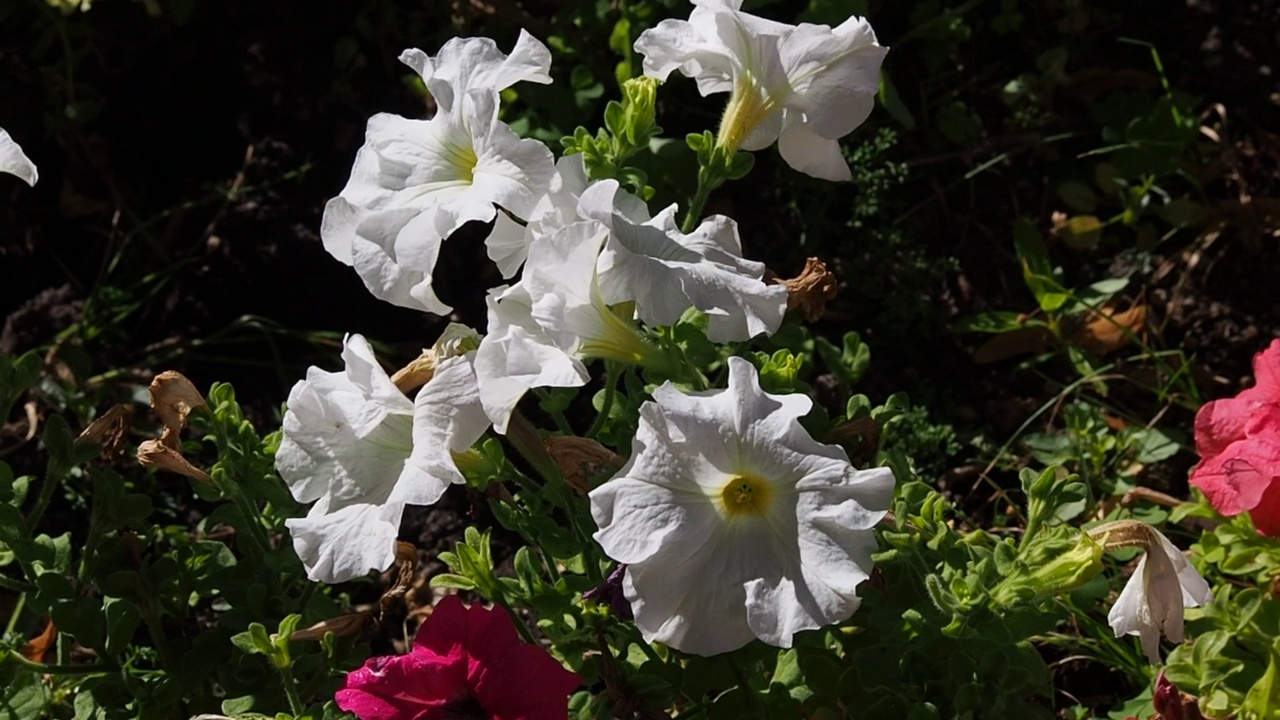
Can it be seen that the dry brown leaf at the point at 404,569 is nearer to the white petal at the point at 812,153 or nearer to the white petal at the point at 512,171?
the white petal at the point at 512,171

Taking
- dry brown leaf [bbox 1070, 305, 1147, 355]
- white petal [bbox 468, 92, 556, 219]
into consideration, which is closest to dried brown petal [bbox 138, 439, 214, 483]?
white petal [bbox 468, 92, 556, 219]

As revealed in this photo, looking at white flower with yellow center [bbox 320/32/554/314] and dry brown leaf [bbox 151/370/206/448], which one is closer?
white flower with yellow center [bbox 320/32/554/314]

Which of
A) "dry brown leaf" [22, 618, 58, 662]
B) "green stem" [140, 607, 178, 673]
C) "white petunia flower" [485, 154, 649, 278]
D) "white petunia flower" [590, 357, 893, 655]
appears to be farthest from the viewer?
"dry brown leaf" [22, 618, 58, 662]

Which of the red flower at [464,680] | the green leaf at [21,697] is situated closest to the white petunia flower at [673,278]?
the red flower at [464,680]

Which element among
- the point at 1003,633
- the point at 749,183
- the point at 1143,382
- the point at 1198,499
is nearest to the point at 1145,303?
the point at 1143,382

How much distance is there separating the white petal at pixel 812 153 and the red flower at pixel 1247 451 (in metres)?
0.65

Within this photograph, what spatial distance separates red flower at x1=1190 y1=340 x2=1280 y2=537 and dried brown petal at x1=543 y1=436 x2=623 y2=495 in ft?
2.80

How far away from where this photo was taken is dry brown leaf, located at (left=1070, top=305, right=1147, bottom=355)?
2504 millimetres

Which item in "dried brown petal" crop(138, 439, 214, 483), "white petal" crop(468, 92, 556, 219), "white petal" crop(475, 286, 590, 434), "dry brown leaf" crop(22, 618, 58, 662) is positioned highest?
"white petal" crop(468, 92, 556, 219)

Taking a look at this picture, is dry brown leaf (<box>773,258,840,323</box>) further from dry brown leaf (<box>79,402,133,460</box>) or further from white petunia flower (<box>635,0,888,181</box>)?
dry brown leaf (<box>79,402,133,460</box>)

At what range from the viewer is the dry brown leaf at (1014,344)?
8.24 ft

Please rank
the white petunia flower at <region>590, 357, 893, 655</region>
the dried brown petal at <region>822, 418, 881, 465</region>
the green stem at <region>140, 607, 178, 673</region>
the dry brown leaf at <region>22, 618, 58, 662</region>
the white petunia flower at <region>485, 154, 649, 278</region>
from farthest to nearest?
the dry brown leaf at <region>22, 618, 58, 662</region> → the green stem at <region>140, 607, 178, 673</region> → the dried brown petal at <region>822, 418, 881, 465</region> → the white petunia flower at <region>485, 154, 649, 278</region> → the white petunia flower at <region>590, 357, 893, 655</region>

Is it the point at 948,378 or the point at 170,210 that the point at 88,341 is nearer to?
the point at 170,210

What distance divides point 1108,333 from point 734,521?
1.56m
